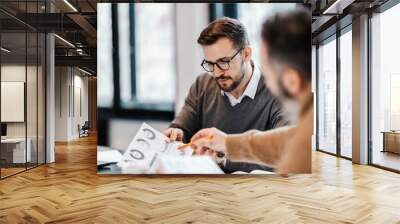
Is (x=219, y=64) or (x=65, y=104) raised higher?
(x=219, y=64)

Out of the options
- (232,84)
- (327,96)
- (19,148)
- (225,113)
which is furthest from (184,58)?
(327,96)

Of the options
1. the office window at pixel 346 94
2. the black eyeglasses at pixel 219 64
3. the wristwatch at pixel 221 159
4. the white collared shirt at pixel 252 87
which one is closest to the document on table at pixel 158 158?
the wristwatch at pixel 221 159

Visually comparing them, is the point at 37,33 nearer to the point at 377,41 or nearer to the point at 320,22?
the point at 320,22

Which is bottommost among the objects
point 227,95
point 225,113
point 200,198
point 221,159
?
point 200,198

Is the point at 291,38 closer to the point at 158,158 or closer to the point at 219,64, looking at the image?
the point at 219,64

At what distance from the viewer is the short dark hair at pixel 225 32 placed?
6191 mm

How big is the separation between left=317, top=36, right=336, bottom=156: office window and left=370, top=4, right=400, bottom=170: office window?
199cm

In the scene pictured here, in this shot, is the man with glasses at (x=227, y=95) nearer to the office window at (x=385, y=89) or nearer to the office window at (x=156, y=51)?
the office window at (x=156, y=51)

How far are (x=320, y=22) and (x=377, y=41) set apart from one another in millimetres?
1279

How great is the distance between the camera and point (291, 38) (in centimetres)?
611

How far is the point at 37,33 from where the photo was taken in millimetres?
7641

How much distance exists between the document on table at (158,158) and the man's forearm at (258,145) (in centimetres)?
40

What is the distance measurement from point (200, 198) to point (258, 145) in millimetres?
1602

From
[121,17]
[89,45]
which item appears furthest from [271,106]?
[89,45]
